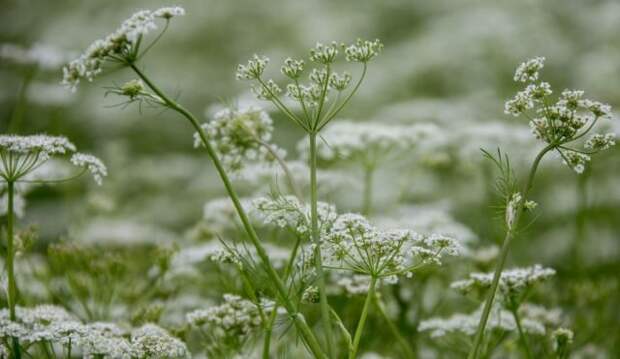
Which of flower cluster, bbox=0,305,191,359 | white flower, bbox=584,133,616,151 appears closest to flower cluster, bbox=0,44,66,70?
flower cluster, bbox=0,305,191,359

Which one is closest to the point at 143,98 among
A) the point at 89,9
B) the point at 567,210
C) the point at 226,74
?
the point at 567,210

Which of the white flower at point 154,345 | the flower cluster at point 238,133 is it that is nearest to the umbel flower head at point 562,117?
the flower cluster at point 238,133

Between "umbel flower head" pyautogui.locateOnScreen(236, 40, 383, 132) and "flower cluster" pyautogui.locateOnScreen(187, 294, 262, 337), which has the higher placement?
"umbel flower head" pyautogui.locateOnScreen(236, 40, 383, 132)

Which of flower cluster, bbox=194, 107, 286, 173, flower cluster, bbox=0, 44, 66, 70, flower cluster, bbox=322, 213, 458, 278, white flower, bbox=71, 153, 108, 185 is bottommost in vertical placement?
flower cluster, bbox=322, 213, 458, 278

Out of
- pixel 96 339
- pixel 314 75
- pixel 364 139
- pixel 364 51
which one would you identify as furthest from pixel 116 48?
pixel 364 139

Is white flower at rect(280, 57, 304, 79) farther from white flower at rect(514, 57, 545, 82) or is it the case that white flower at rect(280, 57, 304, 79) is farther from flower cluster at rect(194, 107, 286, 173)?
white flower at rect(514, 57, 545, 82)

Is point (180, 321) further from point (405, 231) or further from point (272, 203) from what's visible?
point (405, 231)

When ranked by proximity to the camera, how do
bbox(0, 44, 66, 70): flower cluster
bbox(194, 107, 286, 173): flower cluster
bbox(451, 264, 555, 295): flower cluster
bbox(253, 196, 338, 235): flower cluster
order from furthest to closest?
bbox(0, 44, 66, 70): flower cluster
bbox(194, 107, 286, 173): flower cluster
bbox(451, 264, 555, 295): flower cluster
bbox(253, 196, 338, 235): flower cluster
